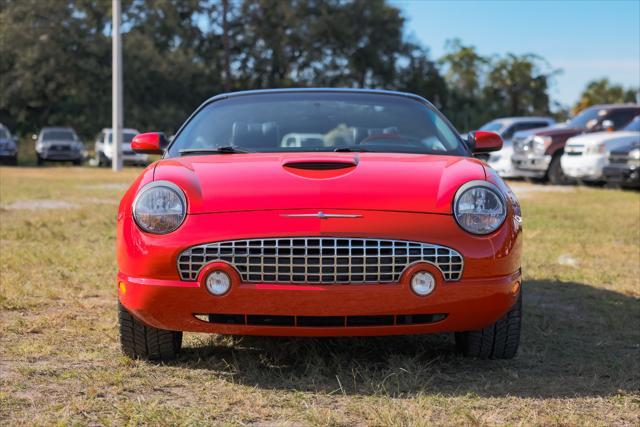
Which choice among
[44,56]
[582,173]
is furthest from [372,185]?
[44,56]

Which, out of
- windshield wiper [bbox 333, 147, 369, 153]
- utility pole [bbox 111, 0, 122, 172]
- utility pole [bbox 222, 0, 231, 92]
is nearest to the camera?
windshield wiper [bbox 333, 147, 369, 153]

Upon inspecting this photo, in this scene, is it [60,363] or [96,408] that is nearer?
[96,408]

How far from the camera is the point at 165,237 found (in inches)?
154

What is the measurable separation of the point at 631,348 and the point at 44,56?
134 feet

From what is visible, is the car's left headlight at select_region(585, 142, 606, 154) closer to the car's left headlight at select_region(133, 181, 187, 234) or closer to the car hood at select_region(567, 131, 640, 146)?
the car hood at select_region(567, 131, 640, 146)

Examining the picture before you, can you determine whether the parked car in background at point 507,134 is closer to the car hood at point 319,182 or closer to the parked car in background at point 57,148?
the car hood at point 319,182

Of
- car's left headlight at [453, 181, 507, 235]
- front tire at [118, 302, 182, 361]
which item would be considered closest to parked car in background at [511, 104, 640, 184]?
car's left headlight at [453, 181, 507, 235]

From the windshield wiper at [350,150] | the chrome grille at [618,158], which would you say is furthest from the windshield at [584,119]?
the windshield wiper at [350,150]

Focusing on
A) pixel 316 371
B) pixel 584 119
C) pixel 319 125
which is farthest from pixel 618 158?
pixel 316 371

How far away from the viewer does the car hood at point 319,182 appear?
12.8 feet

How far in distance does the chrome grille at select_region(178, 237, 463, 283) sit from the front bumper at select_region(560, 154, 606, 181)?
14066 millimetres

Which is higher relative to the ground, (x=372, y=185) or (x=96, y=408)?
(x=372, y=185)

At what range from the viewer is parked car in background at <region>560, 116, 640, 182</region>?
1680cm

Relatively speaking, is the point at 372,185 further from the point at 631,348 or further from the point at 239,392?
the point at 631,348
